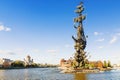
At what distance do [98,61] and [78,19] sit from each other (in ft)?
196

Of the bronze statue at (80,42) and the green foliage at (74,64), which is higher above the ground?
the bronze statue at (80,42)

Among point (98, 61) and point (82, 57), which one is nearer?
point (82, 57)

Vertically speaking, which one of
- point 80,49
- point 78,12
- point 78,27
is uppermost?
point 78,12

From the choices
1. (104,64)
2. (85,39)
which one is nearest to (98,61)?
(104,64)

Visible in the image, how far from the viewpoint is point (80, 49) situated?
109312 mm

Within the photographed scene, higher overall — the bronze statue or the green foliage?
the bronze statue

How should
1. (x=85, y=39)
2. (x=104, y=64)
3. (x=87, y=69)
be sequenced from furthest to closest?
(x=104, y=64) → (x=85, y=39) → (x=87, y=69)

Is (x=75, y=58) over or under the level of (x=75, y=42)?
under

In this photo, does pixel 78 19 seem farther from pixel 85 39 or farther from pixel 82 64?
pixel 82 64

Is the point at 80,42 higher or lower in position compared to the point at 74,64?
higher

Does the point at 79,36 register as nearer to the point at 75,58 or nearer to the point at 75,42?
the point at 75,42

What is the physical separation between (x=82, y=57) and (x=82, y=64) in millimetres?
3262

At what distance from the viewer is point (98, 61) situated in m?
164

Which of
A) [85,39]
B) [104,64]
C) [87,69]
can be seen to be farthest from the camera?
[104,64]
